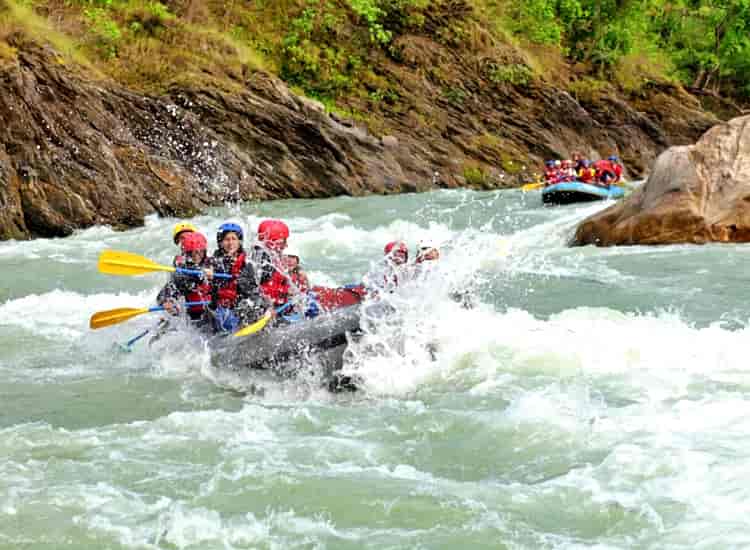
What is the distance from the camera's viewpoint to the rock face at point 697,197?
11281mm

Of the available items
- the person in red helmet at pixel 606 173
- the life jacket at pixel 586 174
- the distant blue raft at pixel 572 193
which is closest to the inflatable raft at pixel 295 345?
the distant blue raft at pixel 572 193

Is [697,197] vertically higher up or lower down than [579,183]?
higher up

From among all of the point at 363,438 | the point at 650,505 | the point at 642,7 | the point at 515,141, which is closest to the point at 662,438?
the point at 650,505

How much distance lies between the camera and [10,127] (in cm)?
1450

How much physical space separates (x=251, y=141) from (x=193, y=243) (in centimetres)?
1118

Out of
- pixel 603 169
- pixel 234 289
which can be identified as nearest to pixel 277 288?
pixel 234 289

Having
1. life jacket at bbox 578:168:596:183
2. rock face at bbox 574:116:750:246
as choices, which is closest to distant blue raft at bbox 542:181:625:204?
life jacket at bbox 578:168:596:183

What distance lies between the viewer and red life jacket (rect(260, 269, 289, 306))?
7.33m

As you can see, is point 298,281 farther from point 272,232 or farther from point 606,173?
point 606,173

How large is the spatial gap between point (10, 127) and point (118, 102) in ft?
9.32

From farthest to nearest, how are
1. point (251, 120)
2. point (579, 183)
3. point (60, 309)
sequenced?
point (251, 120) → point (579, 183) → point (60, 309)

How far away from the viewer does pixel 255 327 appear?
6.83m

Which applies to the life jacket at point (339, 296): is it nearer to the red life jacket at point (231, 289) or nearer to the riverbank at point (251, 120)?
the red life jacket at point (231, 289)

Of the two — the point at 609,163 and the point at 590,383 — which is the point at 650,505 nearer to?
the point at 590,383
